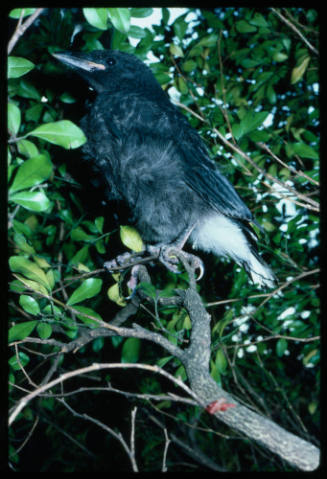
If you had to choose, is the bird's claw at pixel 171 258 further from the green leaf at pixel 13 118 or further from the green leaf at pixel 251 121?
the green leaf at pixel 13 118

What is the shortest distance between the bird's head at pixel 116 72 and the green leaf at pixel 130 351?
1.34m

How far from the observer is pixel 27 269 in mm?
1195

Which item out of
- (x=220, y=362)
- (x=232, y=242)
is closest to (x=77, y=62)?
(x=232, y=242)

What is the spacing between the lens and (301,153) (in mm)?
1600

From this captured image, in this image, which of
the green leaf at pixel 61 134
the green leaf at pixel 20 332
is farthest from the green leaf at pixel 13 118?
the green leaf at pixel 20 332

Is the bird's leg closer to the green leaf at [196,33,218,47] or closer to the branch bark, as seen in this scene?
the branch bark

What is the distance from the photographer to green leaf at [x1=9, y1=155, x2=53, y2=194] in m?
0.91

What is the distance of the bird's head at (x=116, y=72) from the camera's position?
6.40ft

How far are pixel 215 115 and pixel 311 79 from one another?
23.4 inches

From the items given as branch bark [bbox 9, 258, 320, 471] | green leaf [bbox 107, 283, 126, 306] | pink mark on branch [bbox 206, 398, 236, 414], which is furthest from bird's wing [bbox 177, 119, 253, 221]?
pink mark on branch [bbox 206, 398, 236, 414]

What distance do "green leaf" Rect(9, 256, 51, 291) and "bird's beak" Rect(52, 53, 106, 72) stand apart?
1053 mm

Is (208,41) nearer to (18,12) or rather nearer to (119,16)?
(119,16)

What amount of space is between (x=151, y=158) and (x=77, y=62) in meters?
0.60

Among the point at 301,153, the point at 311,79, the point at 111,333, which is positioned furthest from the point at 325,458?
the point at 311,79
